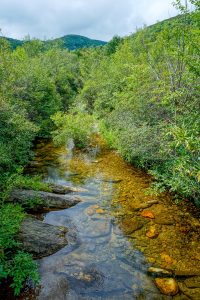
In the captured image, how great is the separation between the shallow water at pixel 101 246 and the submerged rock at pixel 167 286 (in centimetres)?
16

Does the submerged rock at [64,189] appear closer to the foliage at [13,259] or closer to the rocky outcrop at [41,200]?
the rocky outcrop at [41,200]

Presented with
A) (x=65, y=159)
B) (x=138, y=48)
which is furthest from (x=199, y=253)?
(x=138, y=48)

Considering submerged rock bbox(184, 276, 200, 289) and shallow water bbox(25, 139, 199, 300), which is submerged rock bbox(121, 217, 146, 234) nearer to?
shallow water bbox(25, 139, 199, 300)

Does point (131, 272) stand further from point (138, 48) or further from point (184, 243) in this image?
point (138, 48)

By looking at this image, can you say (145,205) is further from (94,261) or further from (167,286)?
(167,286)

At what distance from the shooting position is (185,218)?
9.16 m

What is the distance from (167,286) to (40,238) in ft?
12.0

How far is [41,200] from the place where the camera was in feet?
31.3

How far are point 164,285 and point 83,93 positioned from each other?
29.2m

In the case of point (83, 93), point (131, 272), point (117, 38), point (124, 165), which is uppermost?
point (117, 38)

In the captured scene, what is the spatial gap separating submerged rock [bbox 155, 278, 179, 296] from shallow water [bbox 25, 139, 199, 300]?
16 centimetres

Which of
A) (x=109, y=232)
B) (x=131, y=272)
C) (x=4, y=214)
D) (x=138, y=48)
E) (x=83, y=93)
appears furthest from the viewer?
(x=138, y=48)

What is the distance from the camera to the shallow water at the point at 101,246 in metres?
6.05

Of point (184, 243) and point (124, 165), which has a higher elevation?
point (124, 165)
